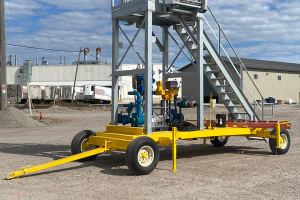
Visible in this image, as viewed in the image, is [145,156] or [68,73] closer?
[145,156]

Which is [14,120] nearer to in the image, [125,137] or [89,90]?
[125,137]

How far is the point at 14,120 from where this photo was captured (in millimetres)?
21281

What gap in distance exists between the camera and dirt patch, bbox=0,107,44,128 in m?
20.8

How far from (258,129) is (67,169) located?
594 cm

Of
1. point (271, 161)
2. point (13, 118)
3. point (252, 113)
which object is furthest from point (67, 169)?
point (13, 118)

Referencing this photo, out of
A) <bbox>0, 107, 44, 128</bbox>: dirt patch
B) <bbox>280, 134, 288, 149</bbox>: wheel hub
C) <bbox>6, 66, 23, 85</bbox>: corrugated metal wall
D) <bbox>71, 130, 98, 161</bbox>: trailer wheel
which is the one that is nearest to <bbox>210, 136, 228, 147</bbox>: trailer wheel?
<bbox>280, 134, 288, 149</bbox>: wheel hub

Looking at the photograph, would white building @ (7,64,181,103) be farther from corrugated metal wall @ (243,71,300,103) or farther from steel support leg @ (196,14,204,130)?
steel support leg @ (196,14,204,130)

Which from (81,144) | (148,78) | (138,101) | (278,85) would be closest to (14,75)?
(278,85)

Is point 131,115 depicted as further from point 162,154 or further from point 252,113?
point 252,113

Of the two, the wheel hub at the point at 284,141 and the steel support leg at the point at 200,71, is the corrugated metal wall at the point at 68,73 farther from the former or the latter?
the steel support leg at the point at 200,71

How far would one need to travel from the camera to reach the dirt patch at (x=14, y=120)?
818 inches

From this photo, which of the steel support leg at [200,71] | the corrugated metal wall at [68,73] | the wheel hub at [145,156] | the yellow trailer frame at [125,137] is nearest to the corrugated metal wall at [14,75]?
the corrugated metal wall at [68,73]

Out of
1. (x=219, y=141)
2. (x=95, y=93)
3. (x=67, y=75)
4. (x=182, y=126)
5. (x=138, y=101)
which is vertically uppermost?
(x=67, y=75)

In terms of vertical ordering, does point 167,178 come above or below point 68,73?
below
